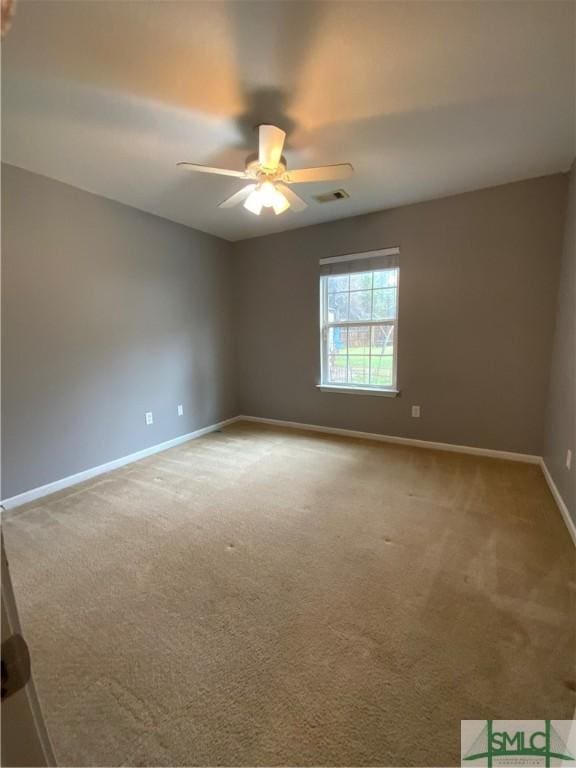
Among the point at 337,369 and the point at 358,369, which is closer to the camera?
the point at 358,369

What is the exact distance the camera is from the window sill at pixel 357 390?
363 centimetres

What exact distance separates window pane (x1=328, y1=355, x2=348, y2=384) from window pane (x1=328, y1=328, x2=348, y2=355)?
0.06 meters

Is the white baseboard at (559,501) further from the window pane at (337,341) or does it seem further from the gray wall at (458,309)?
the window pane at (337,341)

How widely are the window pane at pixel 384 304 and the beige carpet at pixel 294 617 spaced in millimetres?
1779

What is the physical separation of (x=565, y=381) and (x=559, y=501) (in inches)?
33.3

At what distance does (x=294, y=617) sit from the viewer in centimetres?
149

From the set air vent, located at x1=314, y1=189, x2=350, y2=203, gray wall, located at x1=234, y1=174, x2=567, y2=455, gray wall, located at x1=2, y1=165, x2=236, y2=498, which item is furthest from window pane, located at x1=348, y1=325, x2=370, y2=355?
gray wall, located at x1=2, y1=165, x2=236, y2=498

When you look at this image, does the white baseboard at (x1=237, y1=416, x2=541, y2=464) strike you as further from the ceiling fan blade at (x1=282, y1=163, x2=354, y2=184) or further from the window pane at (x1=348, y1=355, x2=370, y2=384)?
the ceiling fan blade at (x1=282, y1=163, x2=354, y2=184)

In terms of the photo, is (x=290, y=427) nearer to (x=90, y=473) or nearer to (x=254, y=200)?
(x=90, y=473)

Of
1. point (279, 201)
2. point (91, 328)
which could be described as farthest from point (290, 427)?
point (279, 201)

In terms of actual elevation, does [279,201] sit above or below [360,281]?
above

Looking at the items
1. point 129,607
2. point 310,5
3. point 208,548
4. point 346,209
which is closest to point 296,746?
point 129,607
